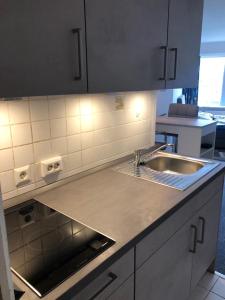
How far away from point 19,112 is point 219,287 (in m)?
1.72

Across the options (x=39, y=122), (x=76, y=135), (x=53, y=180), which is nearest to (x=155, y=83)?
(x=76, y=135)

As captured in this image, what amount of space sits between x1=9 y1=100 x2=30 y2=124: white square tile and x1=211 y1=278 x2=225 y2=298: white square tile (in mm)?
1641

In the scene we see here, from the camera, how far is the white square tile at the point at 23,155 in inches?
42.6

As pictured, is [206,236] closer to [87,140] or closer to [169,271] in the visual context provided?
[169,271]

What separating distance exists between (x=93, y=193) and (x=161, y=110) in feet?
15.1

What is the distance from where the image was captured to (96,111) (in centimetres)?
142

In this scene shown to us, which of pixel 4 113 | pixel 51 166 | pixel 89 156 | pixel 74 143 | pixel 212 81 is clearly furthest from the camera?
pixel 212 81

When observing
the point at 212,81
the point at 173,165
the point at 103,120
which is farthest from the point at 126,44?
the point at 212,81

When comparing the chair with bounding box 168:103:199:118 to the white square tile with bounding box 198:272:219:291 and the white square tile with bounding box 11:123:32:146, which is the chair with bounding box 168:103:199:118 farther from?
the white square tile with bounding box 11:123:32:146

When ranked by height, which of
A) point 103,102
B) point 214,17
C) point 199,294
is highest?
point 214,17

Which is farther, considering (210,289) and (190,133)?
(190,133)

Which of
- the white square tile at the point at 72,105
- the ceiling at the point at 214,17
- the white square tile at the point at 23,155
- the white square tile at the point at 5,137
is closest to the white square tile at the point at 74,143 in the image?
the white square tile at the point at 72,105

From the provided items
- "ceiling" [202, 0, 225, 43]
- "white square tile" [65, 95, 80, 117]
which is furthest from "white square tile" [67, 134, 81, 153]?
"ceiling" [202, 0, 225, 43]

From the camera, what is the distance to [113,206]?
110 cm
